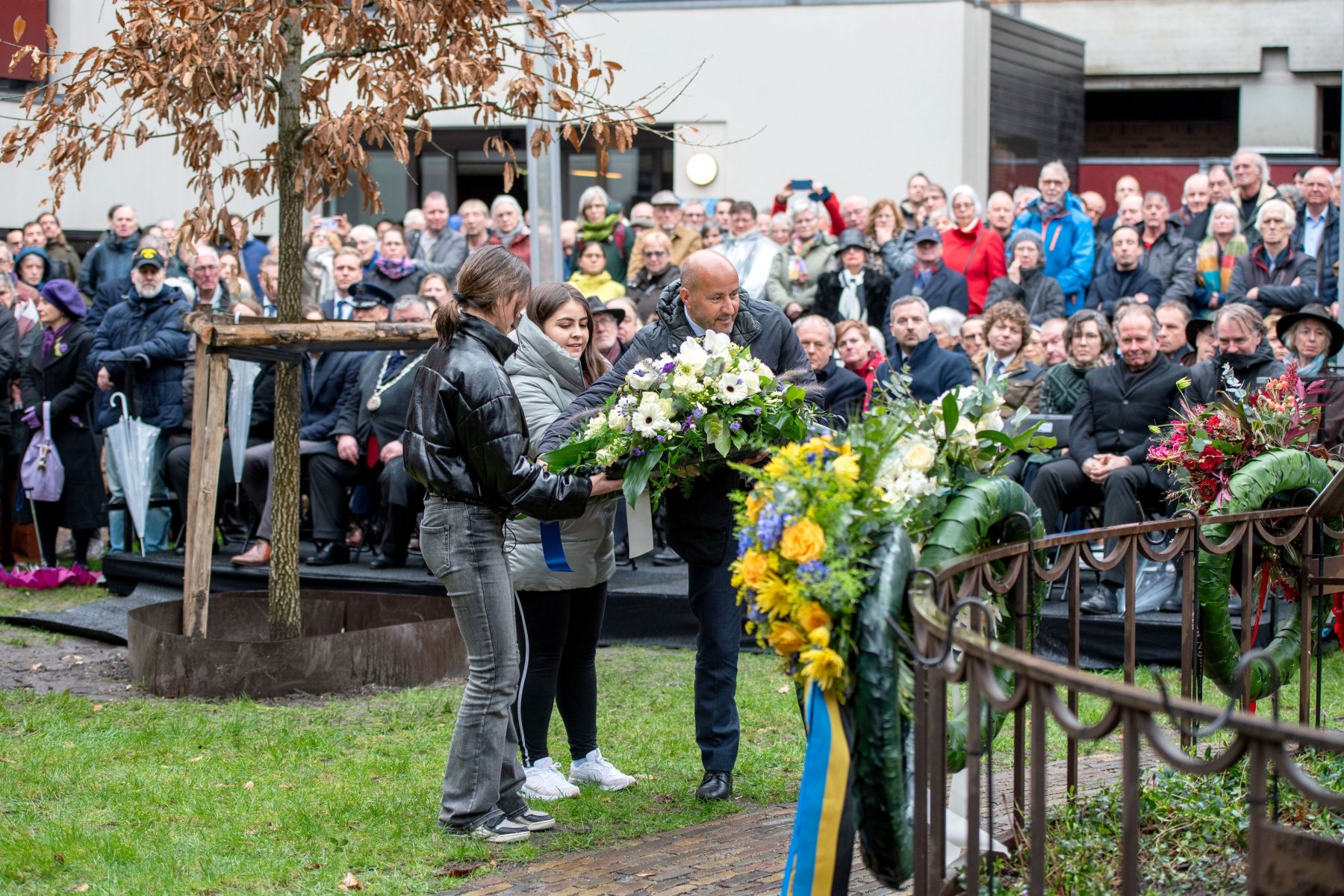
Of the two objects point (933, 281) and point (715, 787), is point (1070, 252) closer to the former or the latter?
point (933, 281)

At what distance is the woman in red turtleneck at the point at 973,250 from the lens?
41.4 ft

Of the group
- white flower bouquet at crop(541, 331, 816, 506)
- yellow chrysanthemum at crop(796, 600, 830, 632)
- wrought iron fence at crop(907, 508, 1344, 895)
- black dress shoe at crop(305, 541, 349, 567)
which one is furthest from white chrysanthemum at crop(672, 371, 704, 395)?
black dress shoe at crop(305, 541, 349, 567)

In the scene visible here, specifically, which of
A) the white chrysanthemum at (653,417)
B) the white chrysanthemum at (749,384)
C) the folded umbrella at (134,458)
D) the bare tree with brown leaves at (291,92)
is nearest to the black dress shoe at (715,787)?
the white chrysanthemum at (653,417)

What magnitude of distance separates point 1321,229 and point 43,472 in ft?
32.4

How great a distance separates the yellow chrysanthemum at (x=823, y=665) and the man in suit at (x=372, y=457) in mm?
6826

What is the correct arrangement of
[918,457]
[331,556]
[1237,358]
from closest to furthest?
[918,457], [1237,358], [331,556]

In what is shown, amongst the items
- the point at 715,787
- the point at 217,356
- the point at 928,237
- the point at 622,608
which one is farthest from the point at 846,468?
the point at 928,237

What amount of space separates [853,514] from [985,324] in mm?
6898

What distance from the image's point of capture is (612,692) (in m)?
7.69

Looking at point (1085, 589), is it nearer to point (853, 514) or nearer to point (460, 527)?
Result: point (460, 527)

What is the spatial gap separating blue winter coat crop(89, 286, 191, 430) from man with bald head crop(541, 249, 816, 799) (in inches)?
264

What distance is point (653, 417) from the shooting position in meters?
5.11

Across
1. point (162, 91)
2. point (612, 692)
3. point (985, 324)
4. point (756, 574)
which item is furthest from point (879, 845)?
point (985, 324)

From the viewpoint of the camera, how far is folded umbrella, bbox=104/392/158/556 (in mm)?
10906
